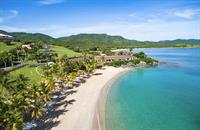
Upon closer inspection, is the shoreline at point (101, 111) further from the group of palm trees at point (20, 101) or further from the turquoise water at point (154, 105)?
the group of palm trees at point (20, 101)

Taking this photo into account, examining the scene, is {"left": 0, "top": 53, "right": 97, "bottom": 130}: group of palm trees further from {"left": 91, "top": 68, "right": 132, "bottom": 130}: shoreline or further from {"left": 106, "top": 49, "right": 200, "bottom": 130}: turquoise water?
{"left": 106, "top": 49, "right": 200, "bottom": 130}: turquoise water

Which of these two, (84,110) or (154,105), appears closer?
(84,110)

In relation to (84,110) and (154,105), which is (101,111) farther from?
(154,105)

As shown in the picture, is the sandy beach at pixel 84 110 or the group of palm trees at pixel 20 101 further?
the sandy beach at pixel 84 110

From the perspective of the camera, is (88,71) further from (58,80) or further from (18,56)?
(18,56)

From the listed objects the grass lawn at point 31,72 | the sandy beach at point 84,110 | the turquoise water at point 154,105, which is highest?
the grass lawn at point 31,72

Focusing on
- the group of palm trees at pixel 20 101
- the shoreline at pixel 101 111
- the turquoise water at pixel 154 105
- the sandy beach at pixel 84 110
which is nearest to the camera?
the group of palm trees at pixel 20 101

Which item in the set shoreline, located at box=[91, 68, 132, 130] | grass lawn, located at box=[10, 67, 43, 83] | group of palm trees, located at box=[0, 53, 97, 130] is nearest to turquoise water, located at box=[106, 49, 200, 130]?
shoreline, located at box=[91, 68, 132, 130]

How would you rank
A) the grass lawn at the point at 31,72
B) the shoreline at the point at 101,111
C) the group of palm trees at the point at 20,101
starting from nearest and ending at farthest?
the group of palm trees at the point at 20,101
the shoreline at the point at 101,111
the grass lawn at the point at 31,72

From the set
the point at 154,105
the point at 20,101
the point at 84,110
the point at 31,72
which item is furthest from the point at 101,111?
the point at 31,72

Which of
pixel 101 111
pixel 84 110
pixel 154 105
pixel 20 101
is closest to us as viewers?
pixel 20 101

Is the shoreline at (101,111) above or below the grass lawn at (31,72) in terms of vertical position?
below

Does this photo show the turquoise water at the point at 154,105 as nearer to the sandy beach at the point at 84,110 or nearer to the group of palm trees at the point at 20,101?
the sandy beach at the point at 84,110

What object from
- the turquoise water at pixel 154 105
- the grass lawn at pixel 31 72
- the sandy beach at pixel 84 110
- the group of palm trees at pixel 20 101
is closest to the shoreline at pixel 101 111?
the sandy beach at pixel 84 110
